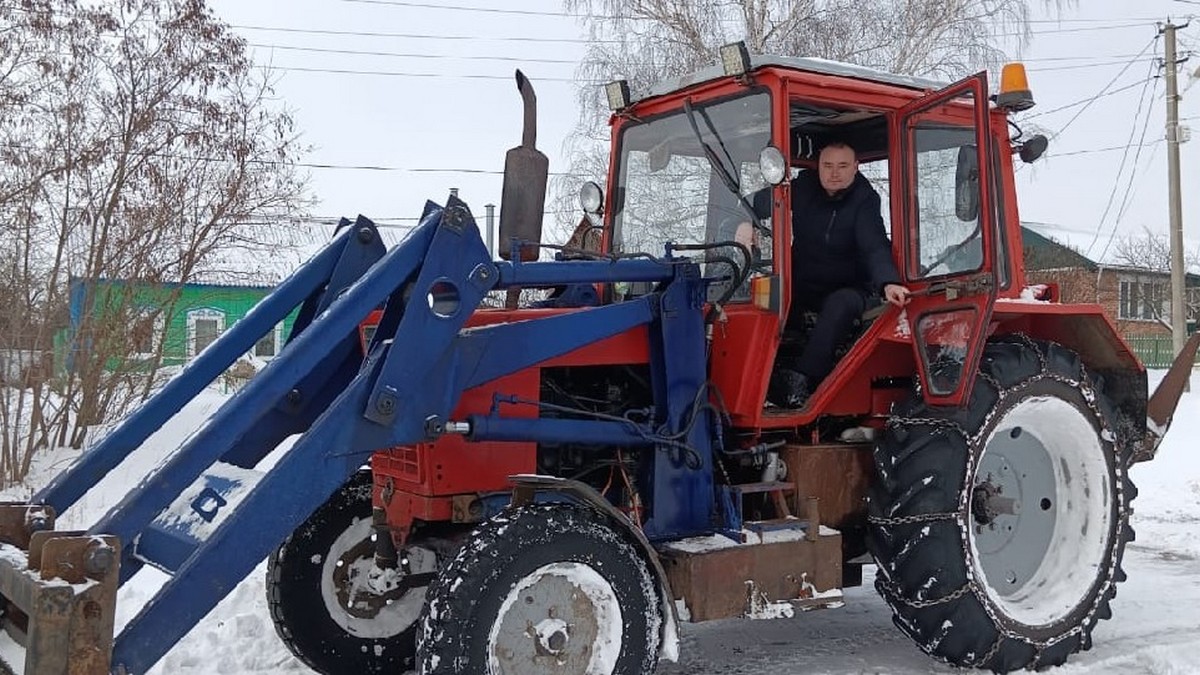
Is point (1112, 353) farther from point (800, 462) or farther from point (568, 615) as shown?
point (568, 615)

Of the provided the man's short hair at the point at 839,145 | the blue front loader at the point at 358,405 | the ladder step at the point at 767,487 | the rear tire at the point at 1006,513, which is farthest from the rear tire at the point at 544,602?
the man's short hair at the point at 839,145

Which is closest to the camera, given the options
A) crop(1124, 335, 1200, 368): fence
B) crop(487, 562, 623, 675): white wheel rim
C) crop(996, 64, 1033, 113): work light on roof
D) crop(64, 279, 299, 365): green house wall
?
crop(487, 562, 623, 675): white wheel rim

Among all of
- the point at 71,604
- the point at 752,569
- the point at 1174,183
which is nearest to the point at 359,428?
the point at 71,604

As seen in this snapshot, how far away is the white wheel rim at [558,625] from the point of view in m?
3.56

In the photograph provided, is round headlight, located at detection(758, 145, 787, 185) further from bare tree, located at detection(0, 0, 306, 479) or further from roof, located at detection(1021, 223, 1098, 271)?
roof, located at detection(1021, 223, 1098, 271)

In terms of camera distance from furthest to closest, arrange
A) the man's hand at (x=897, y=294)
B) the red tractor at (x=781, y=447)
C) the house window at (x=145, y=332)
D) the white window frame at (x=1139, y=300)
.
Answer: the white window frame at (x=1139, y=300) → the house window at (x=145, y=332) → the man's hand at (x=897, y=294) → the red tractor at (x=781, y=447)

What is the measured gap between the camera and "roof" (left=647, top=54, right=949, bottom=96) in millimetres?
4492

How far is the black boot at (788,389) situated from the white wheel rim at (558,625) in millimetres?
1302

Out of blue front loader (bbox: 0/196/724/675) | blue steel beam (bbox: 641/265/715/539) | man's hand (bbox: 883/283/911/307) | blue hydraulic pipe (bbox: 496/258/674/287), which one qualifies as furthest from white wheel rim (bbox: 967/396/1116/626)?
blue hydraulic pipe (bbox: 496/258/674/287)

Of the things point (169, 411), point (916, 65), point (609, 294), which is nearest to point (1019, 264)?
point (609, 294)

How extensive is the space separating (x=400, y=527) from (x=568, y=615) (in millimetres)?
900

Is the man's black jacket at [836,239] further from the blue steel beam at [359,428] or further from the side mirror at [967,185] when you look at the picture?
the blue steel beam at [359,428]

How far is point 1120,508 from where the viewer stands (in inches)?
196

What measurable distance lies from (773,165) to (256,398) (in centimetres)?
212
